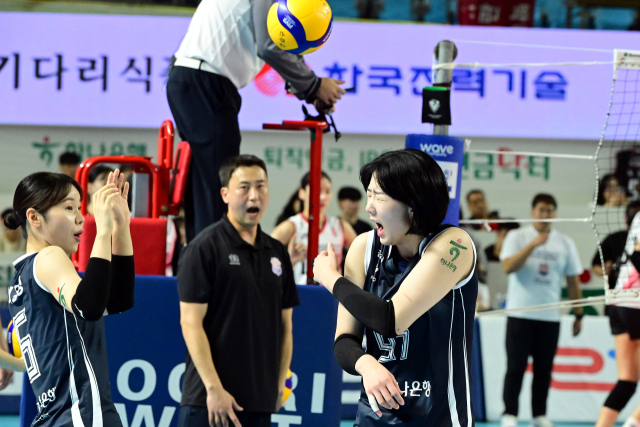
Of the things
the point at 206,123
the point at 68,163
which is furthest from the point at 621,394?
the point at 68,163

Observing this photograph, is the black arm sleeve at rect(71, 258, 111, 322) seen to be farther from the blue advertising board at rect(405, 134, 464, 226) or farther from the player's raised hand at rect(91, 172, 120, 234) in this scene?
the blue advertising board at rect(405, 134, 464, 226)

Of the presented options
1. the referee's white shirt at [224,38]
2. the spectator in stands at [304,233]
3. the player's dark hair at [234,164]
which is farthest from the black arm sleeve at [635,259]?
the referee's white shirt at [224,38]

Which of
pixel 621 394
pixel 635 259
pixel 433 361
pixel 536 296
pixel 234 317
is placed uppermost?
pixel 635 259

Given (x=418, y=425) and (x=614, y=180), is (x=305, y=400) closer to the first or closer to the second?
(x=418, y=425)

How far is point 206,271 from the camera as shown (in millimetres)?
3518

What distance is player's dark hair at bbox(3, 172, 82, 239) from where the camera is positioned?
252 cm

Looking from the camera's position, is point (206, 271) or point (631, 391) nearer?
point (206, 271)

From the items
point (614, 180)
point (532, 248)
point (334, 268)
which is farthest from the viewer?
point (614, 180)

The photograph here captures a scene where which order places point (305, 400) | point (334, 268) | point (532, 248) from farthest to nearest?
point (532, 248)
point (305, 400)
point (334, 268)

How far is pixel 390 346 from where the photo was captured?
7.23 feet

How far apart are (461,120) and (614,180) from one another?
5.96ft

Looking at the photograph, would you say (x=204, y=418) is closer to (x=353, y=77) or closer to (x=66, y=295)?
(x=66, y=295)

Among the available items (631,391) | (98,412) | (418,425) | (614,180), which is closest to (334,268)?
(418,425)

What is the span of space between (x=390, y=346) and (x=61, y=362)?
1.10 metres
